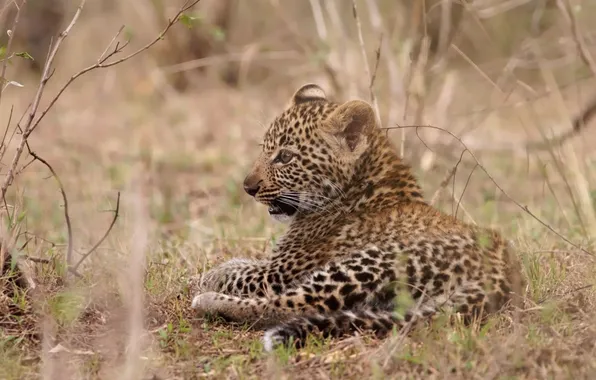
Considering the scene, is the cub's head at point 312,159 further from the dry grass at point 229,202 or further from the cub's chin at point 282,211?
the dry grass at point 229,202

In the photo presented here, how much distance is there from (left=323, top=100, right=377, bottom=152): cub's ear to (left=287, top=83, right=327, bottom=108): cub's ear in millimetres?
920

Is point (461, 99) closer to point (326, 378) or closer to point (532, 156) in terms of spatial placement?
point (532, 156)

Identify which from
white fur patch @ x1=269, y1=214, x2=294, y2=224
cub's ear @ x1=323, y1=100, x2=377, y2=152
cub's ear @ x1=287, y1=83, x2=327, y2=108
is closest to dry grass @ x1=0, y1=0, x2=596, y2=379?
cub's ear @ x1=287, y1=83, x2=327, y2=108

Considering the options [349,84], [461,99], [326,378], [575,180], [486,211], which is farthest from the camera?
[461,99]

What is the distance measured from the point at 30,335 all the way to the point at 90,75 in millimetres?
13794

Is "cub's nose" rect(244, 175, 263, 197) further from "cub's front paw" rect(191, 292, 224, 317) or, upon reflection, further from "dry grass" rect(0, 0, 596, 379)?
"cub's front paw" rect(191, 292, 224, 317)

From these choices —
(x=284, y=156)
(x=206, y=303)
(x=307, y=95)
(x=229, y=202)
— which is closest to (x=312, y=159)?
(x=284, y=156)

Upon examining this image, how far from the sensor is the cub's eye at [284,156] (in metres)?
7.30

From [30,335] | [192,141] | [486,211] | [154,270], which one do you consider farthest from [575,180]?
[192,141]

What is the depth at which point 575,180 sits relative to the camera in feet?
27.6

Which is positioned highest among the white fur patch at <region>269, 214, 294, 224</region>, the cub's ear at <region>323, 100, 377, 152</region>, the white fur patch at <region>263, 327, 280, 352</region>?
the cub's ear at <region>323, 100, 377, 152</region>

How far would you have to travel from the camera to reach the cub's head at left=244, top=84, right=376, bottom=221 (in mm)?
7152

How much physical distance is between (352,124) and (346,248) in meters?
1.07

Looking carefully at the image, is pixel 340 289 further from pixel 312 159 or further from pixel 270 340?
pixel 312 159
